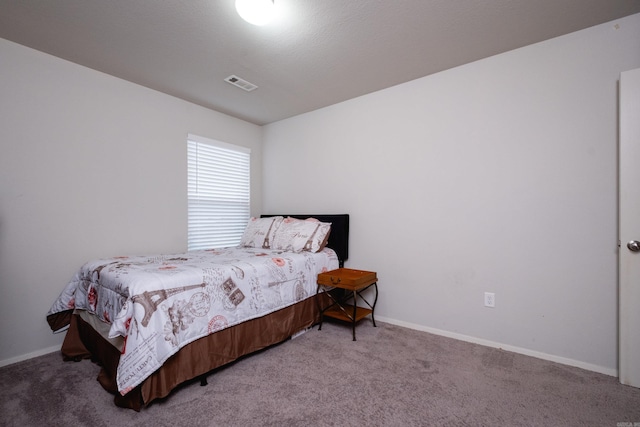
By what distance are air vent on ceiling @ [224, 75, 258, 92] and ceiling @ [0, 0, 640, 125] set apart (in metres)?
0.08

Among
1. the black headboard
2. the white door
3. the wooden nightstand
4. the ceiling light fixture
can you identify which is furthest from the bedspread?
the white door

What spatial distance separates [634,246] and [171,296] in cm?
293

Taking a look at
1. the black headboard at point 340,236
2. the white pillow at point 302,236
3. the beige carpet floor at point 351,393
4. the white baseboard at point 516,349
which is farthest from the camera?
the black headboard at point 340,236

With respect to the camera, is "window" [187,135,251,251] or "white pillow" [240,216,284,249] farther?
"window" [187,135,251,251]

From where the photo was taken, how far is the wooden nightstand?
2.58 meters

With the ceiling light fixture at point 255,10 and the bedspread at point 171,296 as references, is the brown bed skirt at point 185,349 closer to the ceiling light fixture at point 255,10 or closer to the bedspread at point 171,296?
the bedspread at point 171,296

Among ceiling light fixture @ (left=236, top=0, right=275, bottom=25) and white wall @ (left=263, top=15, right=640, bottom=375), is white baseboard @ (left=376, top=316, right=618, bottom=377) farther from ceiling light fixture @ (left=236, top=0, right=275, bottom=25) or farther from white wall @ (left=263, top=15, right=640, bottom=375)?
ceiling light fixture @ (left=236, top=0, right=275, bottom=25)

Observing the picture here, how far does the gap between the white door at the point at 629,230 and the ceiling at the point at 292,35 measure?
2.04 feet

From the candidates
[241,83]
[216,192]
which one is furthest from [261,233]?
[241,83]

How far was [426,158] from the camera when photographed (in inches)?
110

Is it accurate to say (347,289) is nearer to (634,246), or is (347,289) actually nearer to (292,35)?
(634,246)

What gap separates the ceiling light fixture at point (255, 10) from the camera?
1.74 meters

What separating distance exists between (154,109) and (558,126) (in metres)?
3.68

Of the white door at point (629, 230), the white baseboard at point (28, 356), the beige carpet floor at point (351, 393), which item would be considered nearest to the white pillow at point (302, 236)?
the beige carpet floor at point (351, 393)
